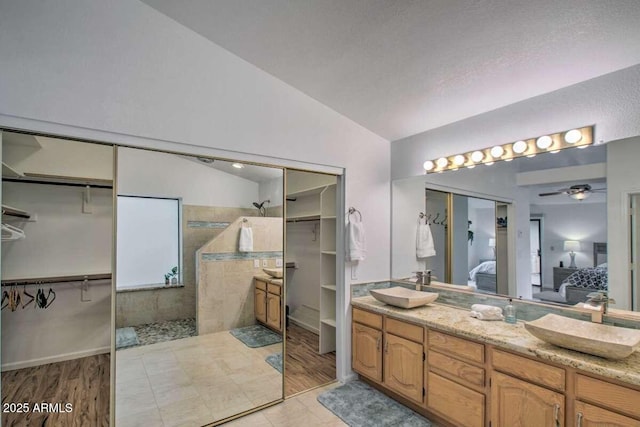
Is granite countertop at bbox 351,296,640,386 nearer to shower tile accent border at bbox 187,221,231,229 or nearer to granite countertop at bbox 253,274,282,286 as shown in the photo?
granite countertop at bbox 253,274,282,286

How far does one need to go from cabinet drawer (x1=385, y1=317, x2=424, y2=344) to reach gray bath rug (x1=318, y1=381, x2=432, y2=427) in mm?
613

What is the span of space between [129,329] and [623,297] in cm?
328

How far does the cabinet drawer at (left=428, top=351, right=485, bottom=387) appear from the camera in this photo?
6.90 ft

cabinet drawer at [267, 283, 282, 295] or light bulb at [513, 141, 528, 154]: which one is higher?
light bulb at [513, 141, 528, 154]

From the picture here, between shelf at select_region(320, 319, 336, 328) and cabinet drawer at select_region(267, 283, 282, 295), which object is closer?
cabinet drawer at select_region(267, 283, 282, 295)

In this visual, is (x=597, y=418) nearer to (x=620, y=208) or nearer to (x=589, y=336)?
(x=589, y=336)

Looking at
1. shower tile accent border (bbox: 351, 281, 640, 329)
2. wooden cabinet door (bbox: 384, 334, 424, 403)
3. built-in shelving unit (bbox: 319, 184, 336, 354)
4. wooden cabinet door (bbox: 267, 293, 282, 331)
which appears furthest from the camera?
built-in shelving unit (bbox: 319, 184, 336, 354)

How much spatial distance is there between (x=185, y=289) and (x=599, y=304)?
289cm

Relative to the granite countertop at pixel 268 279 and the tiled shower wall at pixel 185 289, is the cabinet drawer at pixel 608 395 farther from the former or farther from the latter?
the tiled shower wall at pixel 185 289

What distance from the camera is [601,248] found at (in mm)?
2127

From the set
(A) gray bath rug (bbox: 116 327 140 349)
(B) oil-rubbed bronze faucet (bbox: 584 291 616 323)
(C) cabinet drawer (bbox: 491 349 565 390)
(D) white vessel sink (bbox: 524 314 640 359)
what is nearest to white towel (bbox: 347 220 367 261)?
(C) cabinet drawer (bbox: 491 349 565 390)

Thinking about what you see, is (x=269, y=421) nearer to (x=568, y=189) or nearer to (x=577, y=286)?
(x=577, y=286)

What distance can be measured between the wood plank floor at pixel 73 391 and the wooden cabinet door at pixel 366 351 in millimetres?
2034

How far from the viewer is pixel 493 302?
8.52 ft
